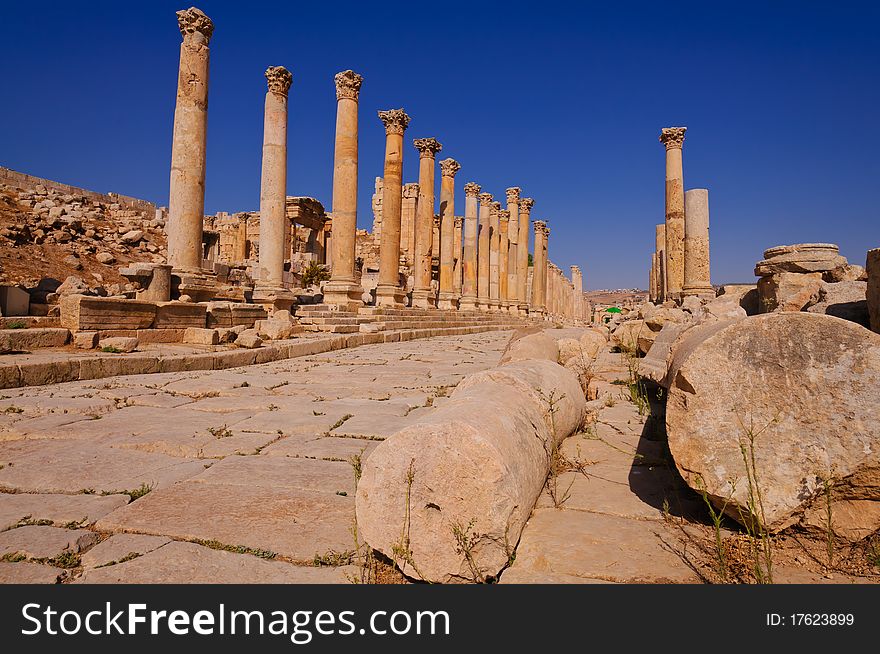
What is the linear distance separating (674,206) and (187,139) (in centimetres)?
1520

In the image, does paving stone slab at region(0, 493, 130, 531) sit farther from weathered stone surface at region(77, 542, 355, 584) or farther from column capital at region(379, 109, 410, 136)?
column capital at region(379, 109, 410, 136)

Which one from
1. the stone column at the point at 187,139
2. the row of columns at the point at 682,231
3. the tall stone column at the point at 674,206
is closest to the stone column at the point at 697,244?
the row of columns at the point at 682,231

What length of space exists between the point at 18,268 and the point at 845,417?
24320 millimetres

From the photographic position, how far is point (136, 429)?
3.99m

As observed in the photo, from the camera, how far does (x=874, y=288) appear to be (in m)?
4.09

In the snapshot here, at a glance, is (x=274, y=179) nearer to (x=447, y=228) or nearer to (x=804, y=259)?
(x=447, y=228)

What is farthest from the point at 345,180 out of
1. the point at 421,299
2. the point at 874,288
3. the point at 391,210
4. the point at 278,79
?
the point at 874,288

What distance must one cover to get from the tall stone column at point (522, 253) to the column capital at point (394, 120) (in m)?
14.2

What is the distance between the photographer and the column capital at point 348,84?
15.8 metres

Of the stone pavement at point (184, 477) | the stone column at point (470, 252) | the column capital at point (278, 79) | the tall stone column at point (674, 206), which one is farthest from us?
the stone column at point (470, 252)

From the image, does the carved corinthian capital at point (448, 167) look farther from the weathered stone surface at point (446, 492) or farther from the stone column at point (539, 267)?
the weathered stone surface at point (446, 492)

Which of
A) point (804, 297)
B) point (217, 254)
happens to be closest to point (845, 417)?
point (804, 297)

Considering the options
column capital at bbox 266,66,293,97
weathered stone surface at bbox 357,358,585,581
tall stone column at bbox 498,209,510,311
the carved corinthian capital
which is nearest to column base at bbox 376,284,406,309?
column capital at bbox 266,66,293,97

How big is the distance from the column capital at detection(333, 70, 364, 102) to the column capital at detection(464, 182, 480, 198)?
35.4ft
